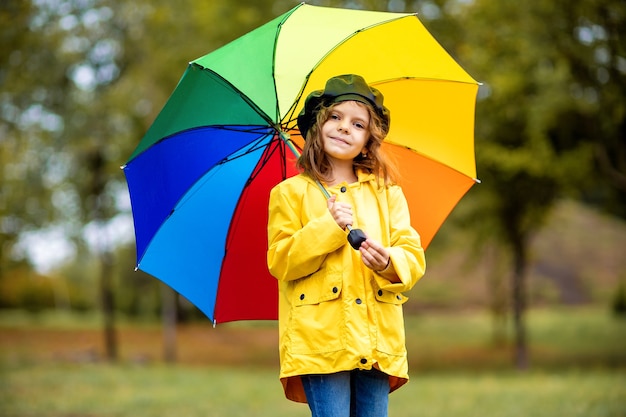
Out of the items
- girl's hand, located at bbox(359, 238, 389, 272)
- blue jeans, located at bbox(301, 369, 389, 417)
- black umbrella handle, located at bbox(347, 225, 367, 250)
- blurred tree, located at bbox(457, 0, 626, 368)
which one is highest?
blurred tree, located at bbox(457, 0, 626, 368)

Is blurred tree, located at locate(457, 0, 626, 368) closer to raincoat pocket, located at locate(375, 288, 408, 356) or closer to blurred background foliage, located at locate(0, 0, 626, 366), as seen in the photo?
blurred background foliage, located at locate(0, 0, 626, 366)

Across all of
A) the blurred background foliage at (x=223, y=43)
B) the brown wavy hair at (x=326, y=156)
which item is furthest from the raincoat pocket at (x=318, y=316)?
the blurred background foliage at (x=223, y=43)

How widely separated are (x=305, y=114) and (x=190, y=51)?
45.2 feet

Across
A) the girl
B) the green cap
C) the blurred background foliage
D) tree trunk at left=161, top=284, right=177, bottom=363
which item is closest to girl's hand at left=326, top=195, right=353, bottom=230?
the girl

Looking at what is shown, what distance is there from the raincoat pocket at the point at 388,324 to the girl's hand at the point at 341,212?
1.06ft

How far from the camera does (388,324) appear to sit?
3.12 metres

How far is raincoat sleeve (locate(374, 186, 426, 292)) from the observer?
3.04m

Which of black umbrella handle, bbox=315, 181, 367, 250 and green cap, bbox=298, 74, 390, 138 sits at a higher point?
green cap, bbox=298, 74, 390, 138

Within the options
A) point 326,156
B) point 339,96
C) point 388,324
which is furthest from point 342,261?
point 339,96

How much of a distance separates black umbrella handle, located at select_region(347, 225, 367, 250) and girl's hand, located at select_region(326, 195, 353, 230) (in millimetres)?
53

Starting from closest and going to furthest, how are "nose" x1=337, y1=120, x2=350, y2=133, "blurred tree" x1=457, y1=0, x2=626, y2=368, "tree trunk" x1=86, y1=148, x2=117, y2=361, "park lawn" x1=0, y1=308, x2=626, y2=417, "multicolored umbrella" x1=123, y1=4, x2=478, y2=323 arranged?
1. "nose" x1=337, y1=120, x2=350, y2=133
2. "multicolored umbrella" x1=123, y1=4, x2=478, y2=323
3. "park lawn" x1=0, y1=308, x2=626, y2=417
4. "blurred tree" x1=457, y1=0, x2=626, y2=368
5. "tree trunk" x1=86, y1=148, x2=117, y2=361

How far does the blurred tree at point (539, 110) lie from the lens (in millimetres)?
10781

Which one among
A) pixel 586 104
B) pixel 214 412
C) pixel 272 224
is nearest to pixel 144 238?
pixel 272 224

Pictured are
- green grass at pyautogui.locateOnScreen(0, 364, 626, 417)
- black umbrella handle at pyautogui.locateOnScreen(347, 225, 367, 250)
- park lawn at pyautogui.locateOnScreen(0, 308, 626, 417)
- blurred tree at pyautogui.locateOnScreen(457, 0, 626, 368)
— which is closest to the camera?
black umbrella handle at pyautogui.locateOnScreen(347, 225, 367, 250)
